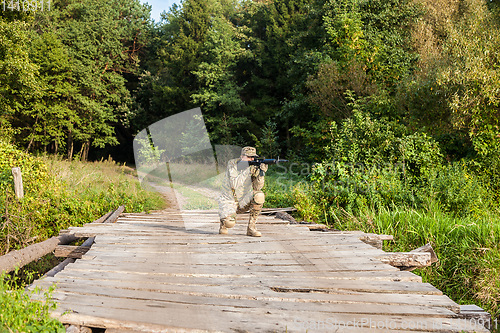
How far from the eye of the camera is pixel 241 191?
605 cm

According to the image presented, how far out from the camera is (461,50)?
13289 millimetres

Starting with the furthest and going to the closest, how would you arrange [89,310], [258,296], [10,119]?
[10,119] < [258,296] < [89,310]

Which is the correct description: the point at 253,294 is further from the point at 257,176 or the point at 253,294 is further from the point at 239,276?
the point at 257,176

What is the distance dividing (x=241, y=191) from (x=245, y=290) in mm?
2498

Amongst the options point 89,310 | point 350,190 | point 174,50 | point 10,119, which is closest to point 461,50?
point 350,190

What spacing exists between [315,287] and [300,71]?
20246mm

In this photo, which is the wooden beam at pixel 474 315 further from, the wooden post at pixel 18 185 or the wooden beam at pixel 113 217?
the wooden post at pixel 18 185

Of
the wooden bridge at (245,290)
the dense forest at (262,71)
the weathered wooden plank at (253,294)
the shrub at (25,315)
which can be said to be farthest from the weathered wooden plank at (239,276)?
the dense forest at (262,71)

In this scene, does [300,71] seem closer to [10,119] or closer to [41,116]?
[41,116]

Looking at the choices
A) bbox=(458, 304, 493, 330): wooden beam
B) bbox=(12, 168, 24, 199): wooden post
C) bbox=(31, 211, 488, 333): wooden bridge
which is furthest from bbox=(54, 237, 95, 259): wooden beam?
bbox=(458, 304, 493, 330): wooden beam

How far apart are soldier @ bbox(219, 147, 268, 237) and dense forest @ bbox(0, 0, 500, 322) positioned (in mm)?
3724

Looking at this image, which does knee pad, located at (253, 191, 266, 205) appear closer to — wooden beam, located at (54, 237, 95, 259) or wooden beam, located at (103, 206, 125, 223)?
wooden beam, located at (54, 237, 95, 259)

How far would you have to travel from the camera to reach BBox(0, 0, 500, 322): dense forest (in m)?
10.2

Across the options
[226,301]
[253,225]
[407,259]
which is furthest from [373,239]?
[226,301]
